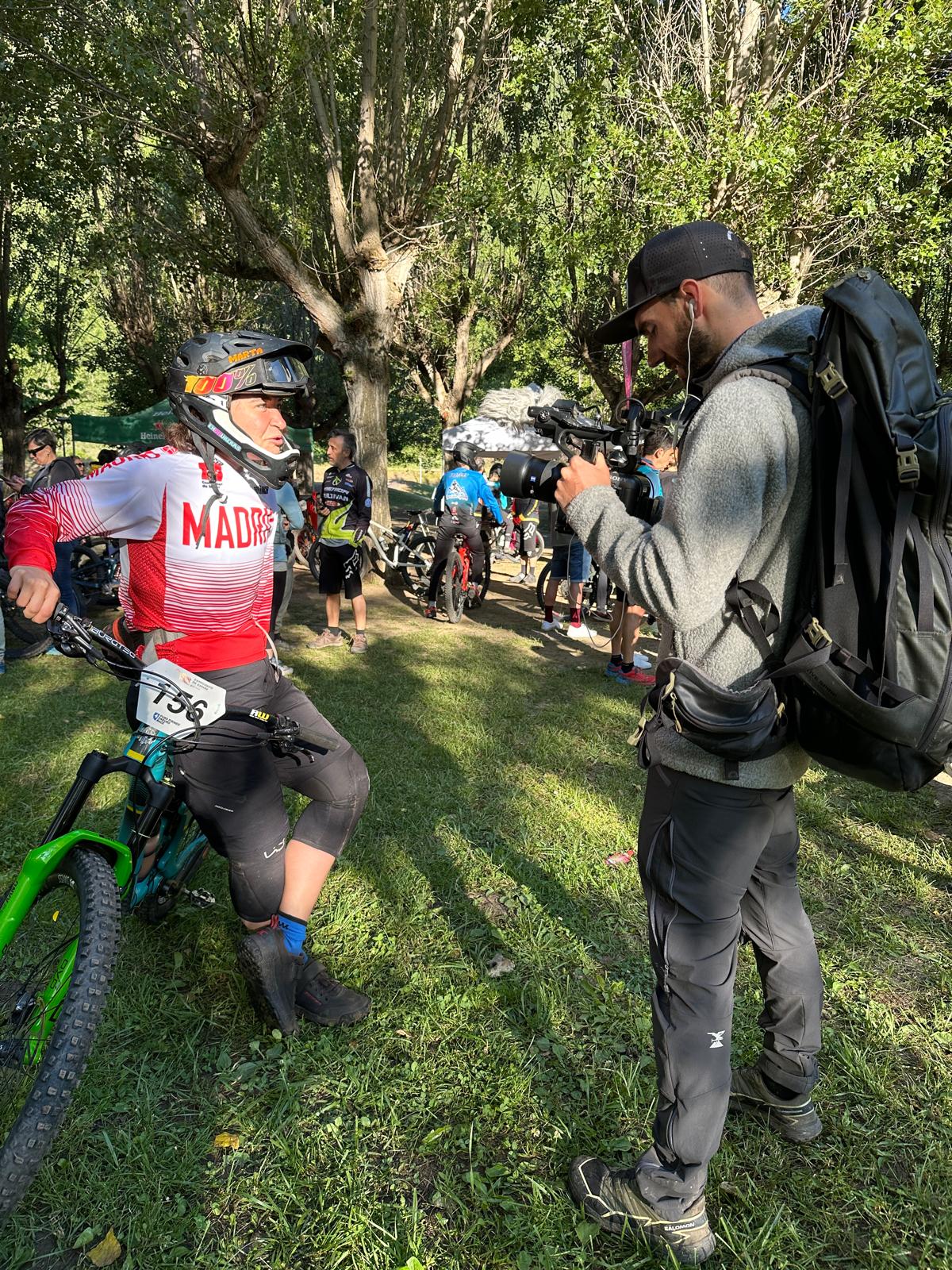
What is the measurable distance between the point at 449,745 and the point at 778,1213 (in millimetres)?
3514

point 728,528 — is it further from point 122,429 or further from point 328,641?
point 122,429

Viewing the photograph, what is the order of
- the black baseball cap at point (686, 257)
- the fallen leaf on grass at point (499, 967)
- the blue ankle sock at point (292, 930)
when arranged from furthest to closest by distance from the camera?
1. the fallen leaf on grass at point (499, 967)
2. the blue ankle sock at point (292, 930)
3. the black baseball cap at point (686, 257)

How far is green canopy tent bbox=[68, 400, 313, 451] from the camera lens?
14891 millimetres

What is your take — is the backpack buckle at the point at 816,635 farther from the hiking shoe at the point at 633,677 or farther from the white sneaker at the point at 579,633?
the white sneaker at the point at 579,633

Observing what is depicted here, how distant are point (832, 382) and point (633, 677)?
577 centimetres

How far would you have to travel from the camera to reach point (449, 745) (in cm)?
531

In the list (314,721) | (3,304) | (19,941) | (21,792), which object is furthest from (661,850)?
(3,304)

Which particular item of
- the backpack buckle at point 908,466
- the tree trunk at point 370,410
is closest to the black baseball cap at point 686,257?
the backpack buckle at point 908,466

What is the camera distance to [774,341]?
5.53 feet

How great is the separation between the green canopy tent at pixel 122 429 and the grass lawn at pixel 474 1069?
12009 mm

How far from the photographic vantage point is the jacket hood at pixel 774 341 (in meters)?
1.65

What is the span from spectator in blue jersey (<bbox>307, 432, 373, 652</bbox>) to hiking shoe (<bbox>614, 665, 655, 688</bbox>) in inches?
100

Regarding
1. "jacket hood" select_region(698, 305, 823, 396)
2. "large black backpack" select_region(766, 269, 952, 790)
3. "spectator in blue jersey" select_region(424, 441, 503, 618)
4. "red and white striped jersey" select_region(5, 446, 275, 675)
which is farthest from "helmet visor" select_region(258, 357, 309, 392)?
"spectator in blue jersey" select_region(424, 441, 503, 618)

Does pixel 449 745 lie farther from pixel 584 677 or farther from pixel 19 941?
pixel 19 941
